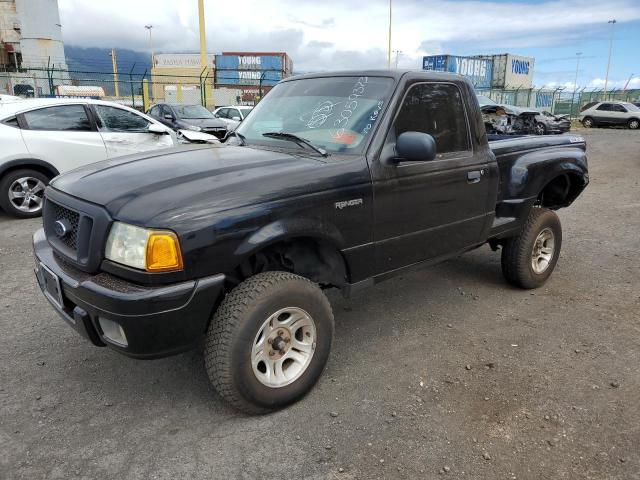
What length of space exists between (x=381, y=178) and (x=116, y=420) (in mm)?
2108

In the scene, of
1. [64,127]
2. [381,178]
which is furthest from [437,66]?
[381,178]

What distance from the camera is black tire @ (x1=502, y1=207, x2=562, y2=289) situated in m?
4.69

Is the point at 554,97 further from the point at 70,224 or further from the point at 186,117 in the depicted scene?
the point at 70,224

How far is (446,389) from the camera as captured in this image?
127 inches

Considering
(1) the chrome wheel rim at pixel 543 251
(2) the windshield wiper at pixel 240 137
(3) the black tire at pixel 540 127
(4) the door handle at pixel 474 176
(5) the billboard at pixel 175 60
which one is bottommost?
(3) the black tire at pixel 540 127

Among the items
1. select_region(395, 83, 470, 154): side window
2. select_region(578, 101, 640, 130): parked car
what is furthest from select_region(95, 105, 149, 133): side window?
select_region(578, 101, 640, 130): parked car

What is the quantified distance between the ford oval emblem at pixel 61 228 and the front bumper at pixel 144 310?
0.24 metres

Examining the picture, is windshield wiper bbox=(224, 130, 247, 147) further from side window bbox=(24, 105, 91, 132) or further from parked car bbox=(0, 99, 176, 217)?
side window bbox=(24, 105, 91, 132)

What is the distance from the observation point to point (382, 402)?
3.07 meters

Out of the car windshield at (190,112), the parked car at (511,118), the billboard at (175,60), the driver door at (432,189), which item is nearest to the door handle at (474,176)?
the driver door at (432,189)

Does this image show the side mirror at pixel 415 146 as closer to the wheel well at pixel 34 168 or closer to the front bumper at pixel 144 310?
the front bumper at pixel 144 310

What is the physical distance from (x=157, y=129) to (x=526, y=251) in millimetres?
5714

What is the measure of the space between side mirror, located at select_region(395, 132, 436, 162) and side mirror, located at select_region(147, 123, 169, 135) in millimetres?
5505

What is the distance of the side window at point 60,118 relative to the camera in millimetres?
7410
